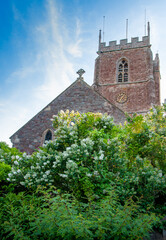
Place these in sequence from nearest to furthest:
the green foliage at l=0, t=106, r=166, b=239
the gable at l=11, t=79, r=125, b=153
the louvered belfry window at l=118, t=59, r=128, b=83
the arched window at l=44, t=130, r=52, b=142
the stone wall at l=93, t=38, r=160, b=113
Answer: the green foliage at l=0, t=106, r=166, b=239
the gable at l=11, t=79, r=125, b=153
the arched window at l=44, t=130, r=52, b=142
the stone wall at l=93, t=38, r=160, b=113
the louvered belfry window at l=118, t=59, r=128, b=83

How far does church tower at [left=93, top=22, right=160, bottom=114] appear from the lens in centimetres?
2703

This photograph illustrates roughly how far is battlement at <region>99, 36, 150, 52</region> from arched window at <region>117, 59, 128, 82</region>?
2.00 metres

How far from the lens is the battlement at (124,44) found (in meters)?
30.0

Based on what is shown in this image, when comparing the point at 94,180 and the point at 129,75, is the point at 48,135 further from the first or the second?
the point at 129,75

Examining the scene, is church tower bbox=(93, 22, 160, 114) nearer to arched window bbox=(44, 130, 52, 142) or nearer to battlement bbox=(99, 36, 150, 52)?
battlement bbox=(99, 36, 150, 52)

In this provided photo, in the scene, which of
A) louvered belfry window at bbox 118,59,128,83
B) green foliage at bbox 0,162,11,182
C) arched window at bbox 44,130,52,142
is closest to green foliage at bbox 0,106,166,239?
green foliage at bbox 0,162,11,182

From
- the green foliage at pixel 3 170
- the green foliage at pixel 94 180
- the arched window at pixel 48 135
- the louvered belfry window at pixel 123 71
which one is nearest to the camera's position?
the green foliage at pixel 94 180

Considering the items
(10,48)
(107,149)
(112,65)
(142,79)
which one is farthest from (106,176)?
(112,65)

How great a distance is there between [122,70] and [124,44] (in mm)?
3761

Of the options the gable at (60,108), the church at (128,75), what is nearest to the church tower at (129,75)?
the church at (128,75)

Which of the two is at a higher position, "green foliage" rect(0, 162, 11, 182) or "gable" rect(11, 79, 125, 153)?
"gable" rect(11, 79, 125, 153)

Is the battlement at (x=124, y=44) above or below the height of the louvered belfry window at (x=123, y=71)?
above

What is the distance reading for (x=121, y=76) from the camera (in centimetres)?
2977

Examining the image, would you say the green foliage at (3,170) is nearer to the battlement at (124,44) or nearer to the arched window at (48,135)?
the arched window at (48,135)
